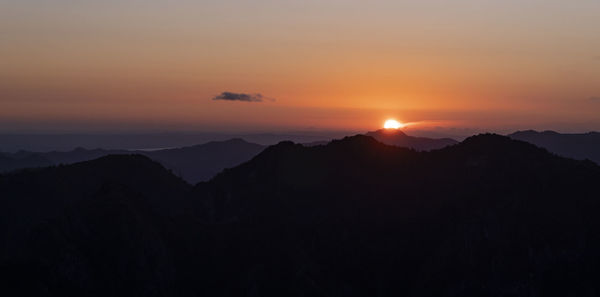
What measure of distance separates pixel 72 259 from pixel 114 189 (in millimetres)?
18656

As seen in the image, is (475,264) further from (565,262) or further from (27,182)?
(27,182)

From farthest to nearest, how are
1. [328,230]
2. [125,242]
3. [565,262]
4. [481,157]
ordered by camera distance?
1. [481,157]
2. [328,230]
3. [125,242]
4. [565,262]

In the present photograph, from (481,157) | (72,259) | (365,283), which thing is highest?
(481,157)

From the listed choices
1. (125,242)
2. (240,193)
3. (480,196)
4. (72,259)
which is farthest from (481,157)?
(72,259)

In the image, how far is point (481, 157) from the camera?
351 feet

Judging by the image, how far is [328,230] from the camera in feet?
319

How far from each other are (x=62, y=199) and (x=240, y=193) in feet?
163

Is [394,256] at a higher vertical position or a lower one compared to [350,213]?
lower

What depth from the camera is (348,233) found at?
315 ft

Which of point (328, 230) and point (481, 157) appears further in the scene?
Answer: point (481, 157)

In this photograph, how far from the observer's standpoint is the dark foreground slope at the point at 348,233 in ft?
264

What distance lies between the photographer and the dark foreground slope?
264 ft

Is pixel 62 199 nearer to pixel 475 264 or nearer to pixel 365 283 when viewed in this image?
pixel 365 283

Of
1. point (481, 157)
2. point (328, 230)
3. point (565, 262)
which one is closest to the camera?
point (565, 262)
